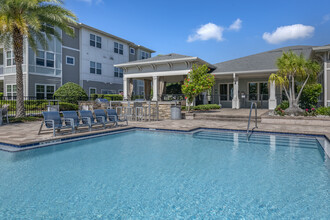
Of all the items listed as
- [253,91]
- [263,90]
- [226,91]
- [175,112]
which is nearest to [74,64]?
[175,112]

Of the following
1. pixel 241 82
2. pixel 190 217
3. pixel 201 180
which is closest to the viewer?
pixel 190 217

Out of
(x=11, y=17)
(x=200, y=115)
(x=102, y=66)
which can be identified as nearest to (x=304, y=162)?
(x=200, y=115)

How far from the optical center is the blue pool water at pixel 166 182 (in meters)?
3.24

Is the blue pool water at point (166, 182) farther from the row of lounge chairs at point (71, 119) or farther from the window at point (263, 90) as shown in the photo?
the window at point (263, 90)

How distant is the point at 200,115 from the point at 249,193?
35.8 feet

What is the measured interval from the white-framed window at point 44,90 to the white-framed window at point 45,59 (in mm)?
2047

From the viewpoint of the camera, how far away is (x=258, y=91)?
69.2 feet

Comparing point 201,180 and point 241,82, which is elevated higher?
point 241,82

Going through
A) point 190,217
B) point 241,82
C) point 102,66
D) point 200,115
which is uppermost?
point 102,66

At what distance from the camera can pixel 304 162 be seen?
228 inches

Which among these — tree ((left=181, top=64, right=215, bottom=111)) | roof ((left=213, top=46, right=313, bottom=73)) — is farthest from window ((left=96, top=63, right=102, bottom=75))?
tree ((left=181, top=64, right=215, bottom=111))

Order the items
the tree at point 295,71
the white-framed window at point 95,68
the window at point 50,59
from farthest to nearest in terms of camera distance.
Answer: the white-framed window at point 95,68, the window at point 50,59, the tree at point 295,71

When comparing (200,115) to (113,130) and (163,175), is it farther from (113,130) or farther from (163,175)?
(163,175)

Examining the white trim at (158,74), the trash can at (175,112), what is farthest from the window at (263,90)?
the trash can at (175,112)
